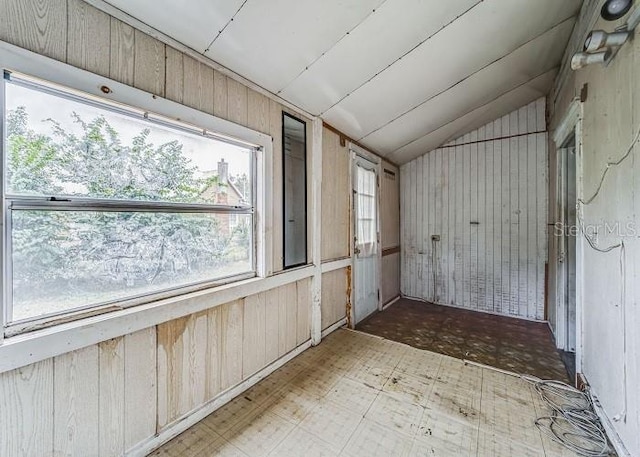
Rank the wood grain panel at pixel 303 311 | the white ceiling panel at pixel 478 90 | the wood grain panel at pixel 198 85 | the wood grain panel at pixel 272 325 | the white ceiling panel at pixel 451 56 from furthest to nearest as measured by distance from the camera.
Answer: the wood grain panel at pixel 303 311
the white ceiling panel at pixel 478 90
the wood grain panel at pixel 272 325
the white ceiling panel at pixel 451 56
the wood grain panel at pixel 198 85

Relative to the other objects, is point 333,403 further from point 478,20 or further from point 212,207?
point 478,20

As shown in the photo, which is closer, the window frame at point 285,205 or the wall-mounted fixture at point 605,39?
the wall-mounted fixture at point 605,39

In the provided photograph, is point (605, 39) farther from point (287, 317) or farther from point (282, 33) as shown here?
point (287, 317)

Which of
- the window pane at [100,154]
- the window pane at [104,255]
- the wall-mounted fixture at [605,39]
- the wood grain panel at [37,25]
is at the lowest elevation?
the window pane at [104,255]

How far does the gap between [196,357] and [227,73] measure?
6.13 feet

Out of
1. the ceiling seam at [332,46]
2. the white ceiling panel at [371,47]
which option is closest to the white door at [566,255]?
the white ceiling panel at [371,47]

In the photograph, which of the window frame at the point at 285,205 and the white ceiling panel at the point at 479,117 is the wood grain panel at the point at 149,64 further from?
the white ceiling panel at the point at 479,117

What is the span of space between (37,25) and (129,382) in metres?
1.66

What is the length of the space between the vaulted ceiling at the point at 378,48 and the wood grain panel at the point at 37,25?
26 cm

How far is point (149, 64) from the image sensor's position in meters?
1.48

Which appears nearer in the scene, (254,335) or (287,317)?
(254,335)

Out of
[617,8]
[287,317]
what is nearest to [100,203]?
[287,317]

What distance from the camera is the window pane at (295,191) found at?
7.94 feet

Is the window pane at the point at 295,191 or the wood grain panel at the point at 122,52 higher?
the wood grain panel at the point at 122,52
